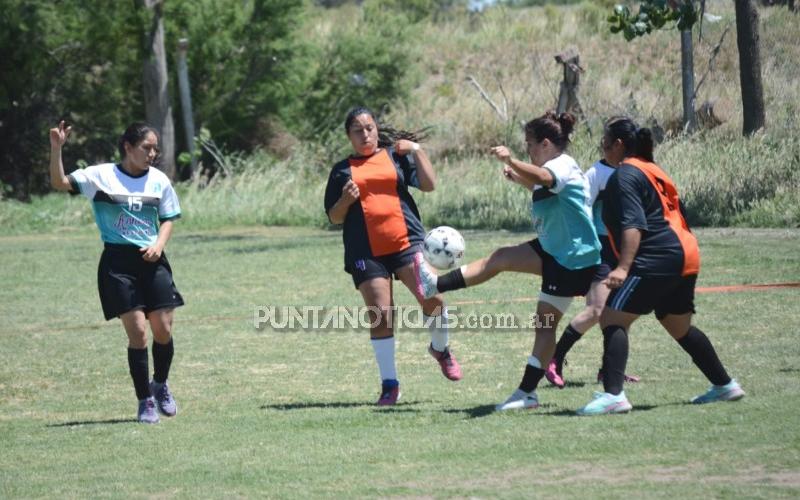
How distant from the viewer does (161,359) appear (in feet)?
26.8

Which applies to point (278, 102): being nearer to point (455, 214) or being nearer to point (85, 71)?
Answer: point (85, 71)

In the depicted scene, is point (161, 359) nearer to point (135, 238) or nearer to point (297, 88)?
point (135, 238)

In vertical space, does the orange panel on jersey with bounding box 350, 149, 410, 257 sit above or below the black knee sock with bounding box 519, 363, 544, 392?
above

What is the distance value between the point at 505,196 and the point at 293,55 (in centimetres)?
1240

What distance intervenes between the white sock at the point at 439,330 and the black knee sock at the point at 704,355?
1687 millimetres

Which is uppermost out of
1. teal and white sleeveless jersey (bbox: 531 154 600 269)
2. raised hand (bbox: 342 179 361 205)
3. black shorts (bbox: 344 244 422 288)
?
raised hand (bbox: 342 179 361 205)

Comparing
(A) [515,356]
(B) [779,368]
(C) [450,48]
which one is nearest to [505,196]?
(A) [515,356]

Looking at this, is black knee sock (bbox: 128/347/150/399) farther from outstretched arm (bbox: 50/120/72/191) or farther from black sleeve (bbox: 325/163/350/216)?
black sleeve (bbox: 325/163/350/216)

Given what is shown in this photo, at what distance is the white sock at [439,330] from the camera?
8.41m

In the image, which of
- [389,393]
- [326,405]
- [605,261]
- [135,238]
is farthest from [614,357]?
[135,238]

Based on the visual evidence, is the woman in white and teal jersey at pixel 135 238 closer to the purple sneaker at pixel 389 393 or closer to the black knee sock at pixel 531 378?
the purple sneaker at pixel 389 393

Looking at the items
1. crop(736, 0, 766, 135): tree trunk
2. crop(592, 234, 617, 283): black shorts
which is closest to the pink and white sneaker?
crop(592, 234, 617, 283): black shorts

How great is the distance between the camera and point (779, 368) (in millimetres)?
8711

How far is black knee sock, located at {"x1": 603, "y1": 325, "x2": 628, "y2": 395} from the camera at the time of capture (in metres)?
7.18
